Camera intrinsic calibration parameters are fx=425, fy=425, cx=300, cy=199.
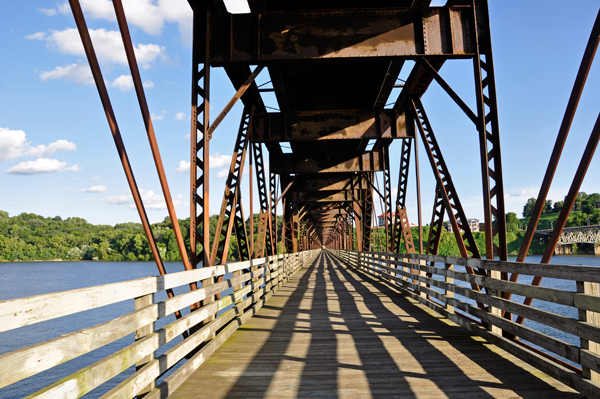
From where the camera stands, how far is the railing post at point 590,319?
11.4 feet

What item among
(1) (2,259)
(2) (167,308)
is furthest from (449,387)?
(1) (2,259)

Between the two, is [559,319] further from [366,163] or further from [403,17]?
[366,163]

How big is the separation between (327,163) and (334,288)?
249 inches

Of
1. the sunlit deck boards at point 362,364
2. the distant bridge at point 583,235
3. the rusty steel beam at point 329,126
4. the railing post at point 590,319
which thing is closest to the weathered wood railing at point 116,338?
the sunlit deck boards at point 362,364

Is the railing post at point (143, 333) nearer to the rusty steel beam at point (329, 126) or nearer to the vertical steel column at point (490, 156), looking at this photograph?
the vertical steel column at point (490, 156)

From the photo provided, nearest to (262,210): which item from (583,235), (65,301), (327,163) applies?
(327,163)

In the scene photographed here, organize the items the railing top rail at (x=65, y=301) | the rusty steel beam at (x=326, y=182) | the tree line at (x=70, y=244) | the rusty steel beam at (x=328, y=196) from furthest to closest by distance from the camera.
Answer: the tree line at (x=70, y=244) → the rusty steel beam at (x=328, y=196) → the rusty steel beam at (x=326, y=182) → the railing top rail at (x=65, y=301)

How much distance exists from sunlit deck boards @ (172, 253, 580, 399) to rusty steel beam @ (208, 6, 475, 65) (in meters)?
4.76

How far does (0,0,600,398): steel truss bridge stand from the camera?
3.48 metres

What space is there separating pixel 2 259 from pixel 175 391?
459 ft

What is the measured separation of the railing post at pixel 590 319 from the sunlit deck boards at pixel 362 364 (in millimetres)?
258

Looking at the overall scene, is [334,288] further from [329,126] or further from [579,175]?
[579,175]

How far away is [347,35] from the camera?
25.4 feet

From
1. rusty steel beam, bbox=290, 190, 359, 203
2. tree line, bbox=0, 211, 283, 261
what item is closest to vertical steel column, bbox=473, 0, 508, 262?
rusty steel beam, bbox=290, 190, 359, 203
